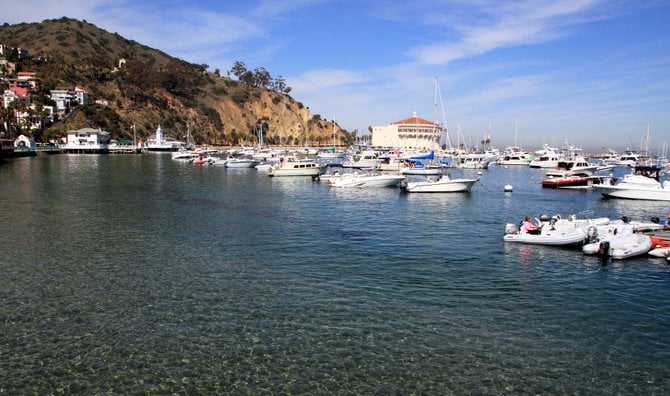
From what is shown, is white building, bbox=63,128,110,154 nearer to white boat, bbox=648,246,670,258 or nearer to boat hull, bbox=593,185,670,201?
boat hull, bbox=593,185,670,201

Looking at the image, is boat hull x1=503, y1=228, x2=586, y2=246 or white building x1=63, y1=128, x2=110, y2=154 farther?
white building x1=63, y1=128, x2=110, y2=154

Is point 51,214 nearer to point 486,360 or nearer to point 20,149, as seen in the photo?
point 486,360

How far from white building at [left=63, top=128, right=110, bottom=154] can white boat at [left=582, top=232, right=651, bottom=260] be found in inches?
5345

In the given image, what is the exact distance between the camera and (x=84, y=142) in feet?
438

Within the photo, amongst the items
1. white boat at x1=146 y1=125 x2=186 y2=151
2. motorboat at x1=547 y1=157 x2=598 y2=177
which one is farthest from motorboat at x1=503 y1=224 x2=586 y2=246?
white boat at x1=146 y1=125 x2=186 y2=151

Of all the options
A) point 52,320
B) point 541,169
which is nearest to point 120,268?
point 52,320

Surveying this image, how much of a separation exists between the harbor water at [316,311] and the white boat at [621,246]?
552mm

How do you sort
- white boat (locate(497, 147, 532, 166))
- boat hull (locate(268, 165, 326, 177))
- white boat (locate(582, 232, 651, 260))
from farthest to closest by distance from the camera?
white boat (locate(497, 147, 532, 166)) → boat hull (locate(268, 165, 326, 177)) → white boat (locate(582, 232, 651, 260))

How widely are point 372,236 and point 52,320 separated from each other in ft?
62.5

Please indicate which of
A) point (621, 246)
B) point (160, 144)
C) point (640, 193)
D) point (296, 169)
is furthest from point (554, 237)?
point (160, 144)

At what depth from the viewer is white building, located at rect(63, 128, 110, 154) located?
131750mm

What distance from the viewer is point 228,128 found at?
19962cm

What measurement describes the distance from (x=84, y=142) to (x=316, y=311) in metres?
137

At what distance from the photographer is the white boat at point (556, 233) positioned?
27.3 metres
